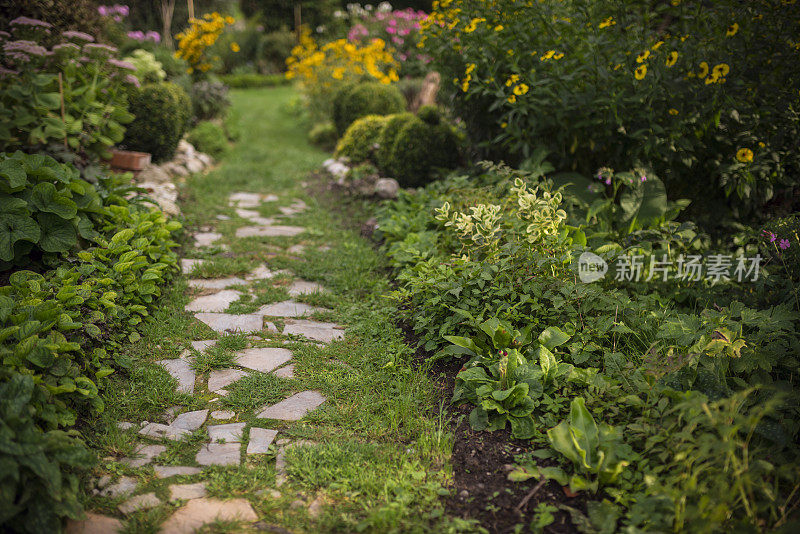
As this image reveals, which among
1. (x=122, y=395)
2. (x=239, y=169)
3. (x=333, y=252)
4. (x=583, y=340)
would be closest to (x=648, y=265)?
(x=583, y=340)

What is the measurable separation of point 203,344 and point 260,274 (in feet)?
3.27

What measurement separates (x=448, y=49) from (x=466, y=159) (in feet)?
3.65

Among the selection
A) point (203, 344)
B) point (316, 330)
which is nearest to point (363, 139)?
point (316, 330)

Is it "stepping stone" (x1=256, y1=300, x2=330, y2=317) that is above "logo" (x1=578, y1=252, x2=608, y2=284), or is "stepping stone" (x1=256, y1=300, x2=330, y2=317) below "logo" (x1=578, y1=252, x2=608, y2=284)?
below

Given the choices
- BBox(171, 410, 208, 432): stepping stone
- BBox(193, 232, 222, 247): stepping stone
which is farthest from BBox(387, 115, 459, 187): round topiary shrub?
BBox(171, 410, 208, 432): stepping stone

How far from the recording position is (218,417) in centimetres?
230

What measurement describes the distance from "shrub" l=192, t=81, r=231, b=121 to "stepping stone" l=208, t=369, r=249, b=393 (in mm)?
5789

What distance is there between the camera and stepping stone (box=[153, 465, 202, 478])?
1946 millimetres

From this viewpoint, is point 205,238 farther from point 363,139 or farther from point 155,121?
point 363,139

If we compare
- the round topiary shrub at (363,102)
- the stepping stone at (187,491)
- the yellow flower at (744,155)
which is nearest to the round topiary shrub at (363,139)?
the round topiary shrub at (363,102)

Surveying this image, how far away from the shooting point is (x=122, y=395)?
7.71ft

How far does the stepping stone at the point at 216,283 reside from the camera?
138 inches

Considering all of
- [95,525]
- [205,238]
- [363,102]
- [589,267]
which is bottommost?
[95,525]

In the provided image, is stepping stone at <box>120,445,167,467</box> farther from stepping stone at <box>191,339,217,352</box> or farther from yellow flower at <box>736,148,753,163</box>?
yellow flower at <box>736,148,753,163</box>
